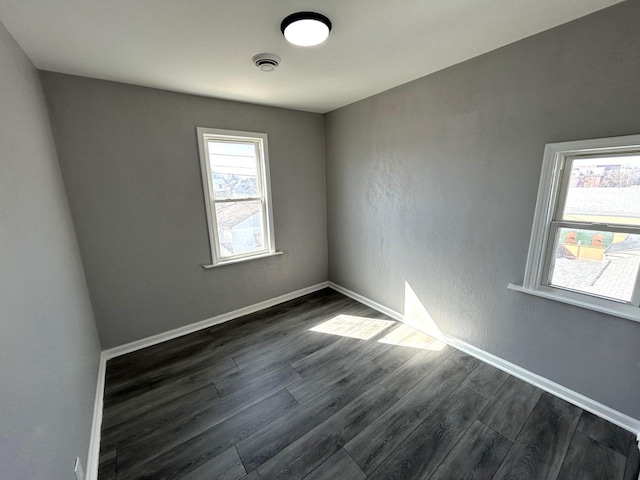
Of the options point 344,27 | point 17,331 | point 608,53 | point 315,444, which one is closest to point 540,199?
point 608,53

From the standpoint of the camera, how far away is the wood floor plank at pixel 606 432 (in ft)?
5.13

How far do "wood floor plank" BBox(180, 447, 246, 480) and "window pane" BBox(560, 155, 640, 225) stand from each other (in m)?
2.65

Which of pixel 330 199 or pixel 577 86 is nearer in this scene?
pixel 577 86

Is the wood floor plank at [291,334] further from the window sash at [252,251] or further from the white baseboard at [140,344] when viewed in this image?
the window sash at [252,251]

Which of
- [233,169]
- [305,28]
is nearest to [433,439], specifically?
[305,28]

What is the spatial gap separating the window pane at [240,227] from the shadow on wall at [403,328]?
130 cm

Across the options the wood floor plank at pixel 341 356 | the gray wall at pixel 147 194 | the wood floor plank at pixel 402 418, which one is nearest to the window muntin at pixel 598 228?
the wood floor plank at pixel 402 418

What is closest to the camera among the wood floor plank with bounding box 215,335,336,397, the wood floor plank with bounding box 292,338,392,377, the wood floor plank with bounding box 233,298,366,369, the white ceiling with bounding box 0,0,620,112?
the white ceiling with bounding box 0,0,620,112

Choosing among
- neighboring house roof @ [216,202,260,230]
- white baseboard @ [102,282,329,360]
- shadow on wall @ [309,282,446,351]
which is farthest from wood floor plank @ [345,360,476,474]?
neighboring house roof @ [216,202,260,230]

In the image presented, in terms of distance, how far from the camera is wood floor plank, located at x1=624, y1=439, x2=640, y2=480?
4.61 ft

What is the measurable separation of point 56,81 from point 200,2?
63.3 inches

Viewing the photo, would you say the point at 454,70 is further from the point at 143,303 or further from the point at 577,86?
the point at 143,303

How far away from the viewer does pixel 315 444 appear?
1.64 m

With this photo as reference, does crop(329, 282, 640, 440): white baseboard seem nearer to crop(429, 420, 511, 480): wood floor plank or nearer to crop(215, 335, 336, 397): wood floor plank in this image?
crop(429, 420, 511, 480): wood floor plank
